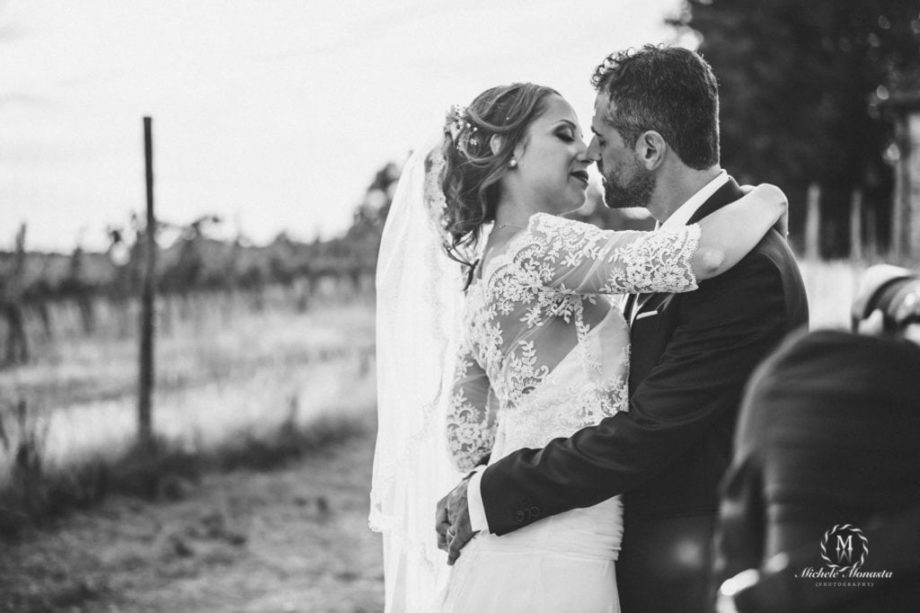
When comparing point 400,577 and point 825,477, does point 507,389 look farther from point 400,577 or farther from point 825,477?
point 825,477

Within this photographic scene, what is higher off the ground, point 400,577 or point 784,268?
point 784,268

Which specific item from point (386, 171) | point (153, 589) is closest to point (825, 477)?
point (153, 589)

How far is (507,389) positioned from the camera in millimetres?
2604

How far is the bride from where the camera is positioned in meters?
2.40

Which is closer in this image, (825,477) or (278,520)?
(825,477)

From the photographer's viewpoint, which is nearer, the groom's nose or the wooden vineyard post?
the groom's nose

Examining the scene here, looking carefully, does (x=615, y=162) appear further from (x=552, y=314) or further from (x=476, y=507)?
(x=476, y=507)

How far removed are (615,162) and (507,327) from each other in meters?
0.57

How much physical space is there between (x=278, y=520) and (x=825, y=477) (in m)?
6.28

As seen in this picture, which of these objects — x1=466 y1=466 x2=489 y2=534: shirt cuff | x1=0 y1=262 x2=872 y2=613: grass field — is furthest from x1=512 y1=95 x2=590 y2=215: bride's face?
x1=0 y1=262 x2=872 y2=613: grass field

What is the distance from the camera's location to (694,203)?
256 cm

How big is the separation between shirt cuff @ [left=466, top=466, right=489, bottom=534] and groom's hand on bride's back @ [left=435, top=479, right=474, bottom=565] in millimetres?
26

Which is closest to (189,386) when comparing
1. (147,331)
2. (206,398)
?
(206,398)

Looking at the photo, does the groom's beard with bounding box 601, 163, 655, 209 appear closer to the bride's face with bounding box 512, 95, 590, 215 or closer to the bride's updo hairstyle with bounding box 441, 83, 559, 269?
the bride's face with bounding box 512, 95, 590, 215
